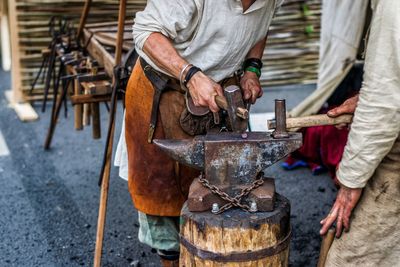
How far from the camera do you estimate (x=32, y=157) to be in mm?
5746

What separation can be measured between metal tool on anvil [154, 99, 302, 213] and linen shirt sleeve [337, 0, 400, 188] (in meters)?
0.27

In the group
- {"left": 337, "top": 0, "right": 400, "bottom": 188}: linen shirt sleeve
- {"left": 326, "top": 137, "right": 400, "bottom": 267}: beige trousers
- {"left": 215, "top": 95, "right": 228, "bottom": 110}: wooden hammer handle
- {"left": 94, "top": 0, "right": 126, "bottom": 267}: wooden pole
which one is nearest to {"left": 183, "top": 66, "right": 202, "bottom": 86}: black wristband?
{"left": 215, "top": 95, "right": 228, "bottom": 110}: wooden hammer handle

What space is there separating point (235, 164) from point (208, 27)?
648 millimetres

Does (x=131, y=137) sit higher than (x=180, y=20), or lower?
lower

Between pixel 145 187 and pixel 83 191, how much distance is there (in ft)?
5.94

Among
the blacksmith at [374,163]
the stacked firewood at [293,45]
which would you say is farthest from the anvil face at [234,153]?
the stacked firewood at [293,45]

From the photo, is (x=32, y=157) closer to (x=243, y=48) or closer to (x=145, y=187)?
(x=145, y=187)

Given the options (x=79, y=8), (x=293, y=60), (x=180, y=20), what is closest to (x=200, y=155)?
(x=180, y=20)

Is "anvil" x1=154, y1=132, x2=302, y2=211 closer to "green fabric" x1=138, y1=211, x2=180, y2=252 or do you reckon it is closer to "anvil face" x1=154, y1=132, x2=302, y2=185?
"anvil face" x1=154, y1=132, x2=302, y2=185

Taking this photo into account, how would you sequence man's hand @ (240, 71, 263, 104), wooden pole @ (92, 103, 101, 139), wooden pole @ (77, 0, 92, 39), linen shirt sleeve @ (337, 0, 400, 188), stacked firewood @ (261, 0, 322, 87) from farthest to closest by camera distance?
stacked firewood @ (261, 0, 322, 87) → wooden pole @ (77, 0, 92, 39) → wooden pole @ (92, 103, 101, 139) → man's hand @ (240, 71, 263, 104) → linen shirt sleeve @ (337, 0, 400, 188)

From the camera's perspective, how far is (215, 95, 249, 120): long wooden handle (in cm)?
266

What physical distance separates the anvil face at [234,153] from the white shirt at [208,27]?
453mm

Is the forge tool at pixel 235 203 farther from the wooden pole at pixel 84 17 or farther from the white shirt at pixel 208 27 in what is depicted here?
the wooden pole at pixel 84 17

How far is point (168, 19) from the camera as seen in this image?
289cm
